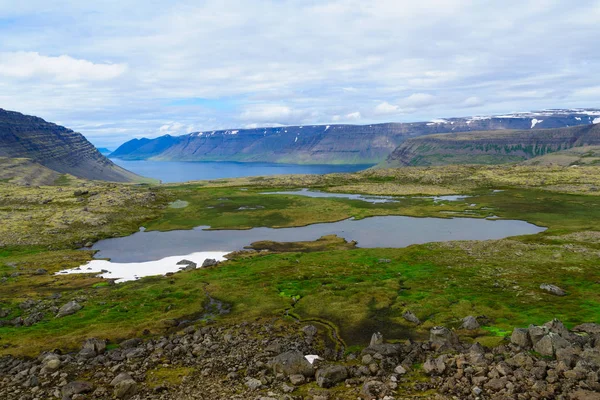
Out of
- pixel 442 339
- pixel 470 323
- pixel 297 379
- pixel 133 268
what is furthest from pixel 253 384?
→ pixel 133 268

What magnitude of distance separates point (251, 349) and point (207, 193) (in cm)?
15473

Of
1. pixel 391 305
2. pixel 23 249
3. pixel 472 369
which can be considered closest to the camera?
pixel 472 369

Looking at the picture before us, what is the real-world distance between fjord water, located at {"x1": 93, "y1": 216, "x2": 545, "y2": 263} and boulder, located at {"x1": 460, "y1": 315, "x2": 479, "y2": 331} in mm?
45830

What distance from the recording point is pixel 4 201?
135375 mm

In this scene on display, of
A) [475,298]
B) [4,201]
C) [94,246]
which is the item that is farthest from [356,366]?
[4,201]

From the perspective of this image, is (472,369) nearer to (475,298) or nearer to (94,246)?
(475,298)

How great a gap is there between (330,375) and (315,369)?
1.62 metres

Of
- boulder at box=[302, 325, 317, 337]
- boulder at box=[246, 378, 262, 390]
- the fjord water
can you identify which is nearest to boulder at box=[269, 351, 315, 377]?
boulder at box=[246, 378, 262, 390]

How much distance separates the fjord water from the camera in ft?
257

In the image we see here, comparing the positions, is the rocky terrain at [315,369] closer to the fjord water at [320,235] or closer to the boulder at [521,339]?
the boulder at [521,339]

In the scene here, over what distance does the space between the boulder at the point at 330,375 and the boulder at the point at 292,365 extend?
83 centimetres

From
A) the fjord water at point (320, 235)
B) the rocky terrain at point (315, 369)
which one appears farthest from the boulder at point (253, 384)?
the fjord water at point (320, 235)

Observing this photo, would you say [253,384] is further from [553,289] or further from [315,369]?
[553,289]

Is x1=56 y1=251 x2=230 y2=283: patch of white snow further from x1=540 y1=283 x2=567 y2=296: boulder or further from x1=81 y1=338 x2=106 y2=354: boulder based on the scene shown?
x1=540 y1=283 x2=567 y2=296: boulder
